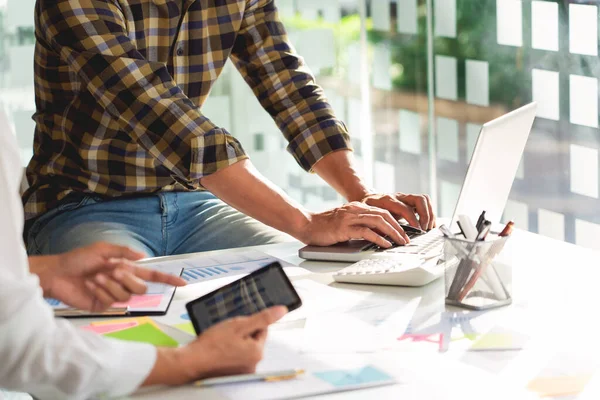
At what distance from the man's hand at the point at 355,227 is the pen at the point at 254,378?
1.91 ft

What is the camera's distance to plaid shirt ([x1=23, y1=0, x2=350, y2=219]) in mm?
1672

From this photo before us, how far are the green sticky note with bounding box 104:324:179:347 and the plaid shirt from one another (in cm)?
57

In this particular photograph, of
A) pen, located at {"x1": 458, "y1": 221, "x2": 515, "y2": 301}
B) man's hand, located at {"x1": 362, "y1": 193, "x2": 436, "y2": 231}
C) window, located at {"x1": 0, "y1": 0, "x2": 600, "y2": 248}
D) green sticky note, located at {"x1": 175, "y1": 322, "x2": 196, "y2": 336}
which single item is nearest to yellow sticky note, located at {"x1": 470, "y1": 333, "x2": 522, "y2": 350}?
pen, located at {"x1": 458, "y1": 221, "x2": 515, "y2": 301}

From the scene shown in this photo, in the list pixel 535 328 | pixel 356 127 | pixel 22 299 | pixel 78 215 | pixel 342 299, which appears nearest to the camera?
pixel 22 299

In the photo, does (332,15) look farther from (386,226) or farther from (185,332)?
(185,332)

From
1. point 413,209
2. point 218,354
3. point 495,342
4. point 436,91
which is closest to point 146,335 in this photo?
point 218,354

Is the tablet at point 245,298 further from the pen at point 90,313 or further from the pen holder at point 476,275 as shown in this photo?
the pen holder at point 476,275

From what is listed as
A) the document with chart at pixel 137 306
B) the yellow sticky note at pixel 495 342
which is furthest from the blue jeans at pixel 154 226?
the yellow sticky note at pixel 495 342

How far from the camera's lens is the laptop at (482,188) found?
4.35 ft

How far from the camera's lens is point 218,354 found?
94cm

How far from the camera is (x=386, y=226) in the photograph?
1.50 m

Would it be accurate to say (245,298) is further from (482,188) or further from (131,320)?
(482,188)

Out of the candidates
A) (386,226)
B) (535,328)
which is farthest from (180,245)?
(535,328)

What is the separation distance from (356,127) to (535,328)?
8.82 feet
